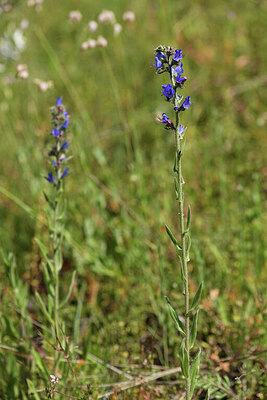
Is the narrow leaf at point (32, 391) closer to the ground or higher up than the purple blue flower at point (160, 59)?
closer to the ground

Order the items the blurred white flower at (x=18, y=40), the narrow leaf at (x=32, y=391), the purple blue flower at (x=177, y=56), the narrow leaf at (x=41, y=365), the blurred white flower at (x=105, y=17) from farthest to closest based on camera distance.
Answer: the blurred white flower at (x=18, y=40)
the blurred white flower at (x=105, y=17)
the narrow leaf at (x=41, y=365)
the narrow leaf at (x=32, y=391)
the purple blue flower at (x=177, y=56)

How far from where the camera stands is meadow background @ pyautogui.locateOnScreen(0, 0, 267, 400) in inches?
79.8

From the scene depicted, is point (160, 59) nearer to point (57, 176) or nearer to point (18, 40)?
point (57, 176)

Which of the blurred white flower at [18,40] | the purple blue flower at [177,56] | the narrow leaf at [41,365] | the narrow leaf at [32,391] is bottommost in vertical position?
the narrow leaf at [32,391]

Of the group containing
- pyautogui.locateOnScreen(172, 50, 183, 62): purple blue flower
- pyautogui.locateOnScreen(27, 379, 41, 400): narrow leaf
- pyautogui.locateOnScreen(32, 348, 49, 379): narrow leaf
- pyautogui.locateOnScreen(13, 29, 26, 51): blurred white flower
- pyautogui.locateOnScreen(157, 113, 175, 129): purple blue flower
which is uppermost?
pyautogui.locateOnScreen(13, 29, 26, 51): blurred white flower

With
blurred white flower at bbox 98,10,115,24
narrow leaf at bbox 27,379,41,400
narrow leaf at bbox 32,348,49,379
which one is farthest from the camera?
blurred white flower at bbox 98,10,115,24

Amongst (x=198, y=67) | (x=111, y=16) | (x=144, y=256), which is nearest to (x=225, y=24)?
(x=198, y=67)

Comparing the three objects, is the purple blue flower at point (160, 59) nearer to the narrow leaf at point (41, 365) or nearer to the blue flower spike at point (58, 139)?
the blue flower spike at point (58, 139)

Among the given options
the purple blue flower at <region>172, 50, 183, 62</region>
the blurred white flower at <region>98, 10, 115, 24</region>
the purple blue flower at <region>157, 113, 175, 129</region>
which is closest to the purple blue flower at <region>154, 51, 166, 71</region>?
the purple blue flower at <region>172, 50, 183, 62</region>

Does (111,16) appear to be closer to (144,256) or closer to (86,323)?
(144,256)

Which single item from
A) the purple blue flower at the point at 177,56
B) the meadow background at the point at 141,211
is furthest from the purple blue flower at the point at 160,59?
the meadow background at the point at 141,211

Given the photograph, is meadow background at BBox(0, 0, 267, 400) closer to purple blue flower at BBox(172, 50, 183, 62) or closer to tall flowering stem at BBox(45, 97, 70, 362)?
tall flowering stem at BBox(45, 97, 70, 362)

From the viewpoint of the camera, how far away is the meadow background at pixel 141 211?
79.8 inches

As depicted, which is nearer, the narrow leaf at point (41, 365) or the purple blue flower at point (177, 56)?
the purple blue flower at point (177, 56)
